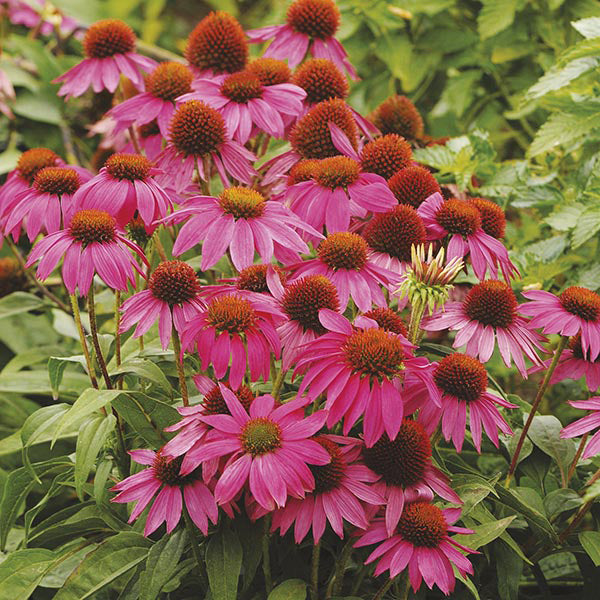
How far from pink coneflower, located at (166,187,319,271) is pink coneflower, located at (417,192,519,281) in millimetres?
158

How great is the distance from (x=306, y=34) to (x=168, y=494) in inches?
29.1

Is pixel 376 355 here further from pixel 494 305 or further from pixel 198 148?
pixel 198 148

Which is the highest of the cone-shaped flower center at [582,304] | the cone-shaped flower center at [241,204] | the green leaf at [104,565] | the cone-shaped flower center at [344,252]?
the cone-shaped flower center at [241,204]

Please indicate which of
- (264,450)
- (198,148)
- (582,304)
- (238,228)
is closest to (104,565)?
(264,450)

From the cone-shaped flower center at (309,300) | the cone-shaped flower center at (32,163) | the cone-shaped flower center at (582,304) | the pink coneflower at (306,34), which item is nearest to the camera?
the cone-shaped flower center at (309,300)

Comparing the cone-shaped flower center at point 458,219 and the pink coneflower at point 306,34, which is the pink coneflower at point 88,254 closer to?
the cone-shaped flower center at point 458,219

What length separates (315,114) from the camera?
99 centimetres

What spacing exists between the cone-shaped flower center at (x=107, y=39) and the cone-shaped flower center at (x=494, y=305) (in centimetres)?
71

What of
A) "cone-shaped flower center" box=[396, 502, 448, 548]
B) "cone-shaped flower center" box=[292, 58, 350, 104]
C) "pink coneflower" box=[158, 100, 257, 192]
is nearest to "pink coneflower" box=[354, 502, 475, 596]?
"cone-shaped flower center" box=[396, 502, 448, 548]

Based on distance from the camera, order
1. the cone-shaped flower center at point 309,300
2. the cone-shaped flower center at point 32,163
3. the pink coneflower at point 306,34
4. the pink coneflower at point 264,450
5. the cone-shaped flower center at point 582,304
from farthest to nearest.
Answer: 1. the pink coneflower at point 306,34
2. the cone-shaped flower center at point 32,163
3. the cone-shaped flower center at point 582,304
4. the cone-shaped flower center at point 309,300
5. the pink coneflower at point 264,450

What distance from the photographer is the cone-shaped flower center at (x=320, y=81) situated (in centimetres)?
109

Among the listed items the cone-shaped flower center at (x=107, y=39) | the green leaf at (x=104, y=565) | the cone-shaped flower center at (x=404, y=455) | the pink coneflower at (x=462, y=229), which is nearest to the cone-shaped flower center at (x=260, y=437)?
the cone-shaped flower center at (x=404, y=455)

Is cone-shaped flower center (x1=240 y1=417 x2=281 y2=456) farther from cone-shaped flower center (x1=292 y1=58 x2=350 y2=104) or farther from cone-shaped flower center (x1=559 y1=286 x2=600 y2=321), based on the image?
cone-shaped flower center (x1=292 y1=58 x2=350 y2=104)

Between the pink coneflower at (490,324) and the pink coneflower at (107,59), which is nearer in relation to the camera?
the pink coneflower at (490,324)
